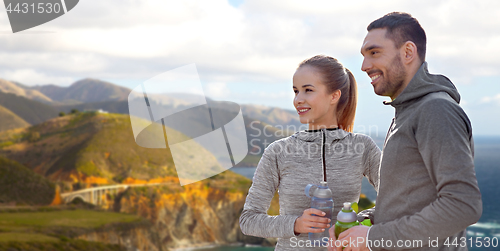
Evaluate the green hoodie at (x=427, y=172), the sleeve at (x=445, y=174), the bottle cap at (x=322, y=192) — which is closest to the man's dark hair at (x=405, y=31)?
the green hoodie at (x=427, y=172)

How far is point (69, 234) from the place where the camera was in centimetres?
5553

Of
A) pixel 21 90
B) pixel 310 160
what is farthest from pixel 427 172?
pixel 21 90

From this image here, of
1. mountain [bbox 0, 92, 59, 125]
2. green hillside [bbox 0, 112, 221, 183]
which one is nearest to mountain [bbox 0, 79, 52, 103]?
mountain [bbox 0, 92, 59, 125]

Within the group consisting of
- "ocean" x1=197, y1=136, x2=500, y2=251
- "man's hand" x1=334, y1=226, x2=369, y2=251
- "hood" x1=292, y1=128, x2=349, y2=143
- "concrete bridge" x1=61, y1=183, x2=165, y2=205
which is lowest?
"ocean" x1=197, y1=136, x2=500, y2=251

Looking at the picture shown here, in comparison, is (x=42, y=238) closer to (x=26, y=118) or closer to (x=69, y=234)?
(x=69, y=234)

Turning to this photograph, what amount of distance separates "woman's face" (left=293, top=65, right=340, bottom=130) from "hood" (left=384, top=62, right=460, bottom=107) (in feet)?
2.11

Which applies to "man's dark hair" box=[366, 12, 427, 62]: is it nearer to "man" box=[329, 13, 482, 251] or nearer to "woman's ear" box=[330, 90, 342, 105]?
"man" box=[329, 13, 482, 251]

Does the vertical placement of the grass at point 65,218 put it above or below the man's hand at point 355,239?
below

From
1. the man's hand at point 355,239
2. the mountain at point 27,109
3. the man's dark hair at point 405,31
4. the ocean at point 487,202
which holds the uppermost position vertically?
the mountain at point 27,109

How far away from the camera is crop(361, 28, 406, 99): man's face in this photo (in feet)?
6.88

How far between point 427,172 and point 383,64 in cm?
60

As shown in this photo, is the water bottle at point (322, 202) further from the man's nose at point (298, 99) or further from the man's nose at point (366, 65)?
the man's nose at point (366, 65)

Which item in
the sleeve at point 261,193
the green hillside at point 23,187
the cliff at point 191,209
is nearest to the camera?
the sleeve at point 261,193

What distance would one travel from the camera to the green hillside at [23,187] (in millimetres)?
60812
